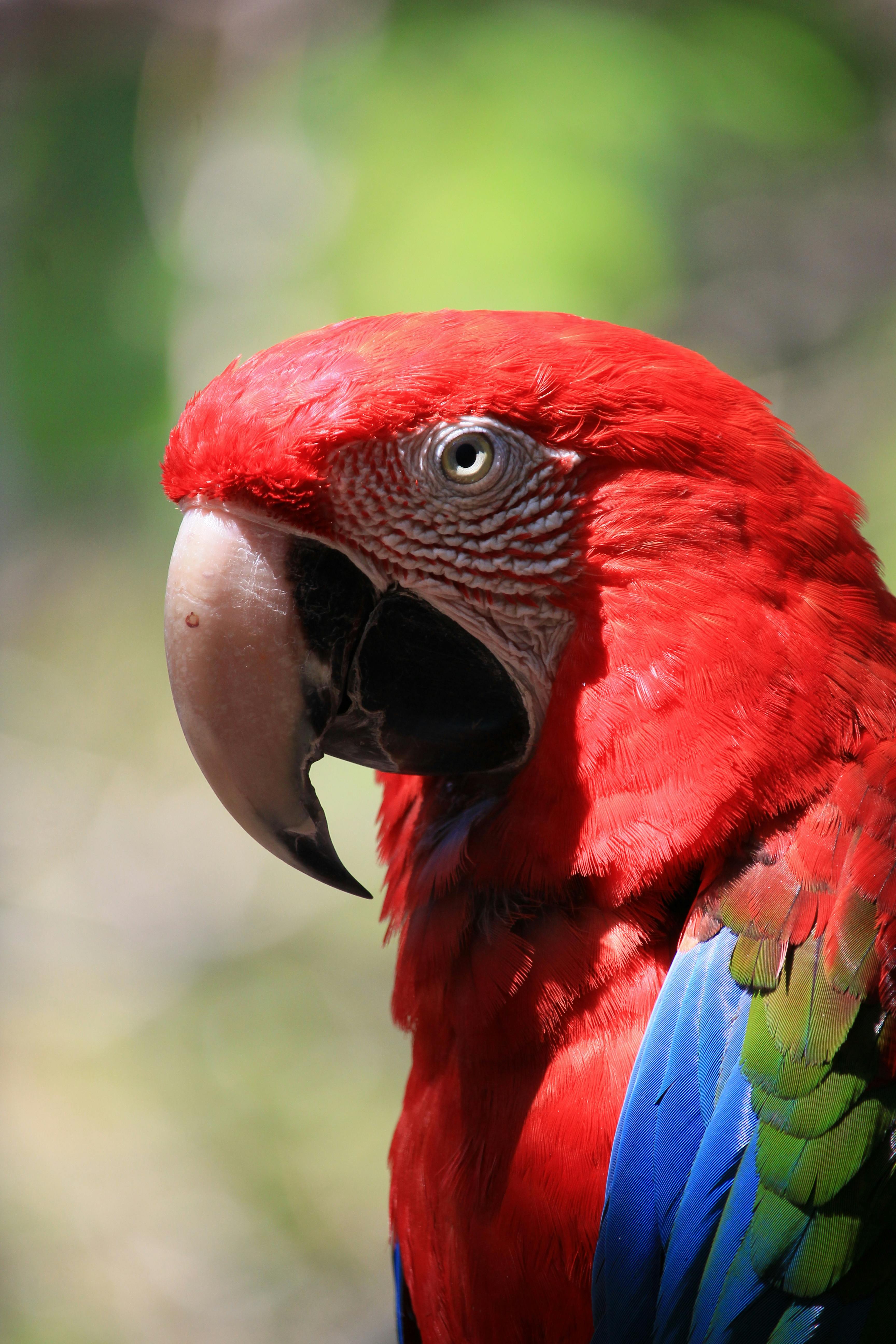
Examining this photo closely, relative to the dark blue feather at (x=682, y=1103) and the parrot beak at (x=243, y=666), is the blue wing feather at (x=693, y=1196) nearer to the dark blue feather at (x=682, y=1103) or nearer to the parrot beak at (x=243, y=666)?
the dark blue feather at (x=682, y=1103)

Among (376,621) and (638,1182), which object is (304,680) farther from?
(638,1182)

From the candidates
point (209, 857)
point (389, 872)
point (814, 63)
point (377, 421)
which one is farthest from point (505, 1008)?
point (814, 63)

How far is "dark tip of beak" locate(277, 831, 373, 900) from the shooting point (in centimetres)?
98

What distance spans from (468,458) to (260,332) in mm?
2061

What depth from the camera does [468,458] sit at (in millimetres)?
924

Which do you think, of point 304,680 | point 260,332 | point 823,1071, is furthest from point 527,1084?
point 260,332

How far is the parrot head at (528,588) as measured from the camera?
0.88 meters

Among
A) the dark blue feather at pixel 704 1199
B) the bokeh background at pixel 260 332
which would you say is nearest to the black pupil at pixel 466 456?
the dark blue feather at pixel 704 1199

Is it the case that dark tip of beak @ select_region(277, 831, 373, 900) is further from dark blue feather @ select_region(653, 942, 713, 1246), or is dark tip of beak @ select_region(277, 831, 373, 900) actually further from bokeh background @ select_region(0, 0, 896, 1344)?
bokeh background @ select_region(0, 0, 896, 1344)

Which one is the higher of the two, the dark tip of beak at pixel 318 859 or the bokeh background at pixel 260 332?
the bokeh background at pixel 260 332

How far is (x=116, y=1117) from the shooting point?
283 cm

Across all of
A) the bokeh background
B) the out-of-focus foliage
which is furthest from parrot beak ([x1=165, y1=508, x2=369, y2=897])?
the out-of-focus foliage

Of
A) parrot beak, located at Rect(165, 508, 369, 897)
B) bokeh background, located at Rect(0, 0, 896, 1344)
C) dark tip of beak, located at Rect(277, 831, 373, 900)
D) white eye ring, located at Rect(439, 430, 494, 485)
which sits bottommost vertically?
dark tip of beak, located at Rect(277, 831, 373, 900)

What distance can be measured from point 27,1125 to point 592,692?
2.57 m
